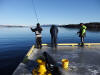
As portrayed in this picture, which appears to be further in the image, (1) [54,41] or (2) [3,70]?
(1) [54,41]

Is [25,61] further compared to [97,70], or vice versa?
[25,61]

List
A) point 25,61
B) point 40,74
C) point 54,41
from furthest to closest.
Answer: point 54,41, point 25,61, point 40,74

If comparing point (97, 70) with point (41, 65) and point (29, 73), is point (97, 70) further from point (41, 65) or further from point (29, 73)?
point (29, 73)

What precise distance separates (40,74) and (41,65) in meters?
0.38

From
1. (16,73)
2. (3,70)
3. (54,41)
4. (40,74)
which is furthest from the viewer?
(54,41)

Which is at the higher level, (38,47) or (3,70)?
(38,47)

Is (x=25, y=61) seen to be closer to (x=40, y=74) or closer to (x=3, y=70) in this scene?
(x=40, y=74)

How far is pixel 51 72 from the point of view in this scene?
15.0ft

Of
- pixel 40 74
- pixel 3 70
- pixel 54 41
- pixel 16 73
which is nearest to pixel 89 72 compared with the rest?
pixel 40 74

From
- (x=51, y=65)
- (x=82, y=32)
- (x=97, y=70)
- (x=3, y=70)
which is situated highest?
(x=82, y=32)

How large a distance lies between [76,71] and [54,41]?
4.85 meters

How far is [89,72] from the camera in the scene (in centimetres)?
482

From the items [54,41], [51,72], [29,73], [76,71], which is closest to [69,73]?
[76,71]

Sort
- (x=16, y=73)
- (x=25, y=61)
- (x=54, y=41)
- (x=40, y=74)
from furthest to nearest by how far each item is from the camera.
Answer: (x=54, y=41) < (x=25, y=61) < (x=16, y=73) < (x=40, y=74)
